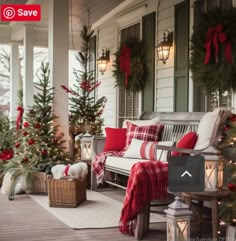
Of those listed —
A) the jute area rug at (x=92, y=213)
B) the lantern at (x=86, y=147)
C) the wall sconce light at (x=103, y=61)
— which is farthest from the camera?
the wall sconce light at (x=103, y=61)

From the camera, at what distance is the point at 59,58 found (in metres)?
6.52

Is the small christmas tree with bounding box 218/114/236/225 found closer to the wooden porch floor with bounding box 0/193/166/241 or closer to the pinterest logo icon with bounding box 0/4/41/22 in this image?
the wooden porch floor with bounding box 0/193/166/241

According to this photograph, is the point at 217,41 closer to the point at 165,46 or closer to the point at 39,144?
the point at 165,46

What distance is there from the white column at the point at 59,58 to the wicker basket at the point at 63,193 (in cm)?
148

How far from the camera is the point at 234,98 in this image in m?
5.19

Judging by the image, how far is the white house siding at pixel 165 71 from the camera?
655cm

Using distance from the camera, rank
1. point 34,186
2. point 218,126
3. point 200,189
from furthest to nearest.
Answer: point 34,186 < point 218,126 < point 200,189

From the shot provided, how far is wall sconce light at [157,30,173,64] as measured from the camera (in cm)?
653

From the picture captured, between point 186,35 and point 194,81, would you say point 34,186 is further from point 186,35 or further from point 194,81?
point 186,35

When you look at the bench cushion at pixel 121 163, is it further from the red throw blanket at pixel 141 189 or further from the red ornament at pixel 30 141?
the red throw blanket at pixel 141 189

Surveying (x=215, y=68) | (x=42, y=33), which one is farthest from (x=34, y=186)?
(x=42, y=33)

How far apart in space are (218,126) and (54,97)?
284 centimetres

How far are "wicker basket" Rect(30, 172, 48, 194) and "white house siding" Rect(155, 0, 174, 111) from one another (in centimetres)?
209

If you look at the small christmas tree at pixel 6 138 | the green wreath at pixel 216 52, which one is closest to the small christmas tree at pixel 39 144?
the small christmas tree at pixel 6 138
